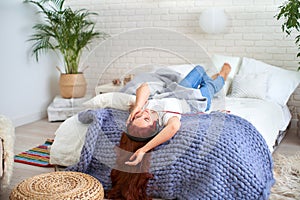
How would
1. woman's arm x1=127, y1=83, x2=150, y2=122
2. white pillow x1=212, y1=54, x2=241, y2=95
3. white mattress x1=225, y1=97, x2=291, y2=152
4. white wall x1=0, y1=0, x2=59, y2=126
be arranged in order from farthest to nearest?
white wall x1=0, y1=0, x2=59, y2=126 < white pillow x1=212, y1=54, x2=241, y2=95 < white mattress x1=225, y1=97, x2=291, y2=152 < woman's arm x1=127, y1=83, x2=150, y2=122

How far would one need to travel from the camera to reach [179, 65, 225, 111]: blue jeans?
2049 millimetres

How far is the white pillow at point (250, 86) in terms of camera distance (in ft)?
11.4

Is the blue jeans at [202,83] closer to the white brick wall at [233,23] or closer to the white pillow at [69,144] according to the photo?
the white pillow at [69,144]

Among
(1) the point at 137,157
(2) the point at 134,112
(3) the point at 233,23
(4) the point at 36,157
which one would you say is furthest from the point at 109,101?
(3) the point at 233,23

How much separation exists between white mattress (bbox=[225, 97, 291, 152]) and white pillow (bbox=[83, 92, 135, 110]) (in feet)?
3.31

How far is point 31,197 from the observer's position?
186cm

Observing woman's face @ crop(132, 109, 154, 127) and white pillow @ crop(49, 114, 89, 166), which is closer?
woman's face @ crop(132, 109, 154, 127)

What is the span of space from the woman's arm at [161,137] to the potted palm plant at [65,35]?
225 cm

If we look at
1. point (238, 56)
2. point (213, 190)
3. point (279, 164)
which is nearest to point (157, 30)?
point (213, 190)

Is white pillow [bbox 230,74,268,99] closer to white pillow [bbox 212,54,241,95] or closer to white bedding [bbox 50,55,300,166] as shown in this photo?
white bedding [bbox 50,55,300,166]

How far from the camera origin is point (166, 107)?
2010mm

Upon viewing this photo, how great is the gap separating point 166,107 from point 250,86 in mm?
1712

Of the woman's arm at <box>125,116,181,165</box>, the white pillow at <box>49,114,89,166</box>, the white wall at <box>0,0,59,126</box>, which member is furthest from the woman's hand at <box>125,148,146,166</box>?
the white wall at <box>0,0,59,126</box>

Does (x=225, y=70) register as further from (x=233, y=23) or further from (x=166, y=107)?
(x=166, y=107)
